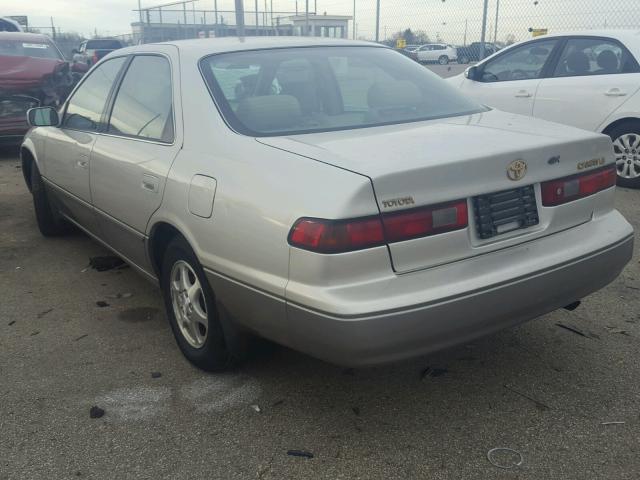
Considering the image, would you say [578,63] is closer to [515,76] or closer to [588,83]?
[588,83]

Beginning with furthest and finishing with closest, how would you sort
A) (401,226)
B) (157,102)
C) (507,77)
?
(507,77) → (157,102) → (401,226)

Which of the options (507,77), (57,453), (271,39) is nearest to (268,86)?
(271,39)

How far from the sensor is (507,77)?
24.4 feet

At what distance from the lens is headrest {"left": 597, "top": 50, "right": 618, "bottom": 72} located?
6.62 m

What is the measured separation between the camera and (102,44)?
2864 centimetres

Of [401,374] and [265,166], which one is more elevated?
[265,166]

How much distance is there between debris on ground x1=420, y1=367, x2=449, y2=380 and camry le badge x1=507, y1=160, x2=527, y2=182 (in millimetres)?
1059

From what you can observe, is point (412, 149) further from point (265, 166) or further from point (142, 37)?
point (142, 37)

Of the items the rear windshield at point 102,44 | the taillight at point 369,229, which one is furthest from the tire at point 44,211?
the rear windshield at point 102,44

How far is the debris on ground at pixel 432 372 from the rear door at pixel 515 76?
4.84 metres

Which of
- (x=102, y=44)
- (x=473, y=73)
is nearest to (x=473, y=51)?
(x=473, y=73)

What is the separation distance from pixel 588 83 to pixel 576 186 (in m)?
4.53

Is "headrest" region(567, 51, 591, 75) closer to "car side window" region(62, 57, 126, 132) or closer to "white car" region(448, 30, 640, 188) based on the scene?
"white car" region(448, 30, 640, 188)

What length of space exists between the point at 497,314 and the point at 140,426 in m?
1.55
